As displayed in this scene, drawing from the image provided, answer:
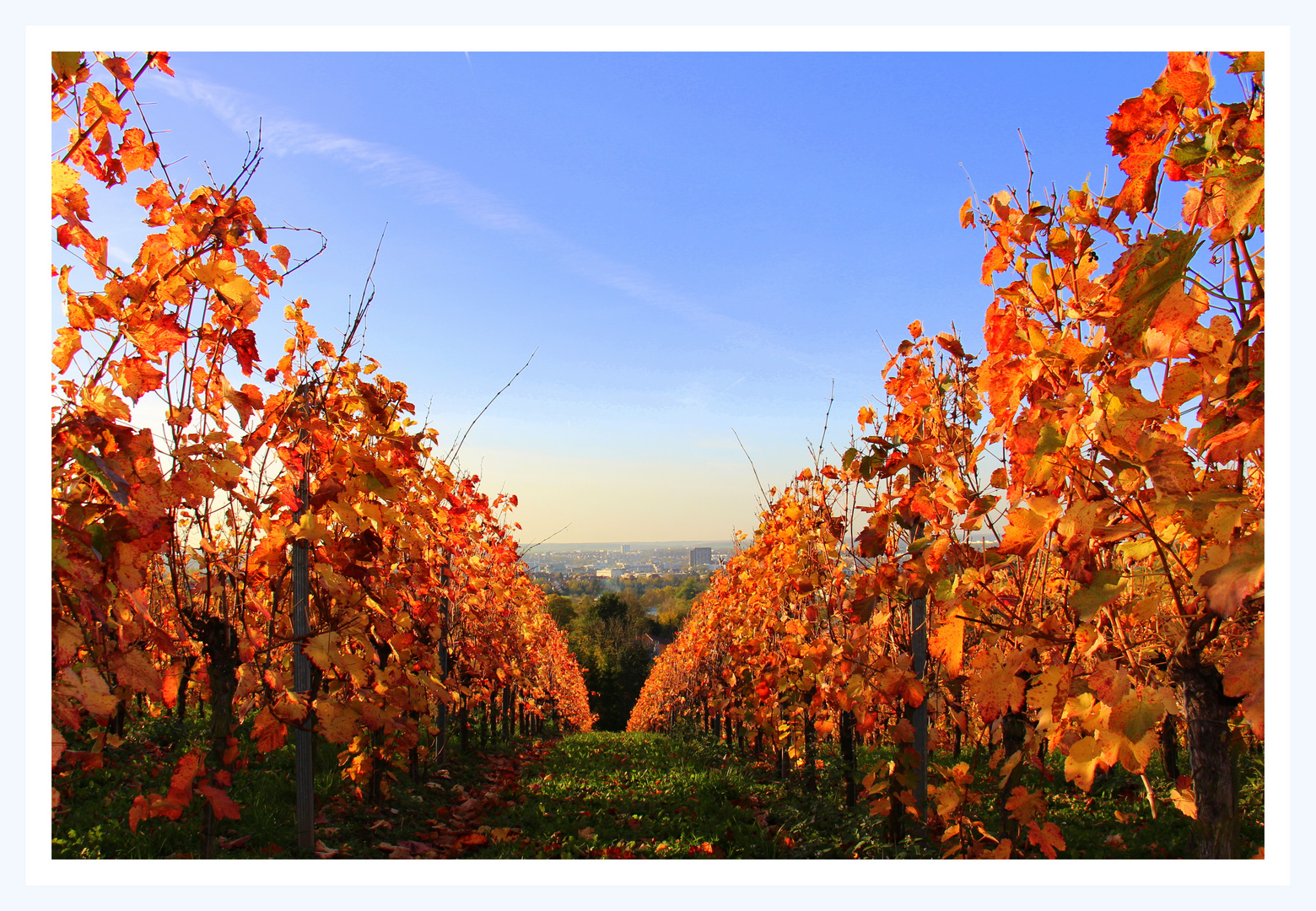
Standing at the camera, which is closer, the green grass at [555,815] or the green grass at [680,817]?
the green grass at [555,815]

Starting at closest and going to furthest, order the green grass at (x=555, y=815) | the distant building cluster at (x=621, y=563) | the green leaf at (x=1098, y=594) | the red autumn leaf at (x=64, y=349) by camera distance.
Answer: the green leaf at (x=1098, y=594)
the red autumn leaf at (x=64, y=349)
the green grass at (x=555, y=815)
the distant building cluster at (x=621, y=563)

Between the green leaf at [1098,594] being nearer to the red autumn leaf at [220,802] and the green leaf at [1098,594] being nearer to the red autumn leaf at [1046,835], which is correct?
the red autumn leaf at [1046,835]

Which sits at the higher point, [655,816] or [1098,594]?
[1098,594]

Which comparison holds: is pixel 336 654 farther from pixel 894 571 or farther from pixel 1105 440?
pixel 1105 440

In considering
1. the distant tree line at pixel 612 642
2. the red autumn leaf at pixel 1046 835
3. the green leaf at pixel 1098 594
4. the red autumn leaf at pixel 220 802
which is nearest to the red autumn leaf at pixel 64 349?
the red autumn leaf at pixel 220 802

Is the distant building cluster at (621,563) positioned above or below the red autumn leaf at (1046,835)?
below

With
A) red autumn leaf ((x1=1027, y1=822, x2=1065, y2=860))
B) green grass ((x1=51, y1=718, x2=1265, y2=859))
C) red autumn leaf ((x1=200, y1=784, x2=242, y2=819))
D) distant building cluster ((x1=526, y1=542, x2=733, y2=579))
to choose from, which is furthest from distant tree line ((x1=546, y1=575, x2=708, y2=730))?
red autumn leaf ((x1=200, y1=784, x2=242, y2=819))

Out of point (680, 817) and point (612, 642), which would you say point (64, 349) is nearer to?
point (680, 817)

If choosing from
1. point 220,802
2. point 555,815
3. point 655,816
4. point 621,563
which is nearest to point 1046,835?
point 220,802

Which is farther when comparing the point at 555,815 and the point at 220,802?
the point at 555,815

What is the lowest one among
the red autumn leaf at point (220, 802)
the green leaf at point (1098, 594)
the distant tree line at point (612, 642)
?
the distant tree line at point (612, 642)

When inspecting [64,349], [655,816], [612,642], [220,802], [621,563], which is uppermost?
[64,349]

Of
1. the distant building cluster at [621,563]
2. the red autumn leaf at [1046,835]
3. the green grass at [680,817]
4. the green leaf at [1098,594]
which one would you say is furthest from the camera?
the distant building cluster at [621,563]

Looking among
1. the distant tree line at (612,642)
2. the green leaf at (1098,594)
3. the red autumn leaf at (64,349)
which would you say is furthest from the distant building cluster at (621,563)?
the green leaf at (1098,594)
